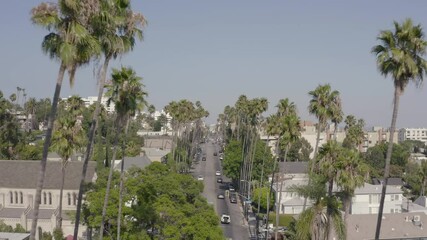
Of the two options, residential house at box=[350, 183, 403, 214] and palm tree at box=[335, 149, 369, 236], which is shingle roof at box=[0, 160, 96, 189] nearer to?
residential house at box=[350, 183, 403, 214]

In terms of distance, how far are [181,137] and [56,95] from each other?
390 feet

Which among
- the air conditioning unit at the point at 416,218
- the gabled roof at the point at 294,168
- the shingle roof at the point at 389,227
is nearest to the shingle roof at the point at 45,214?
the shingle roof at the point at 389,227

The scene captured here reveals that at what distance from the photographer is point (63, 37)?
1856 cm

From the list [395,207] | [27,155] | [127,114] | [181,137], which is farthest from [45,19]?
[181,137]

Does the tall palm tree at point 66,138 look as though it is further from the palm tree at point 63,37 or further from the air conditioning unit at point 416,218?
the air conditioning unit at point 416,218

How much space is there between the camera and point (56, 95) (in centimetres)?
1889

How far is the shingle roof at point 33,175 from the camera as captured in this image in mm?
68250

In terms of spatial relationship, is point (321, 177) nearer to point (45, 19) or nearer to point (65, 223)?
point (45, 19)

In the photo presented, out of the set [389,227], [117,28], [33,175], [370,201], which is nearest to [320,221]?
[117,28]

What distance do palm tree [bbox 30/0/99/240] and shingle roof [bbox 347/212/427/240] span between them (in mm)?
43348

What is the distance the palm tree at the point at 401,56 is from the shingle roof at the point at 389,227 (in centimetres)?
3337

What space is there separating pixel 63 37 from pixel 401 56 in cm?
1551

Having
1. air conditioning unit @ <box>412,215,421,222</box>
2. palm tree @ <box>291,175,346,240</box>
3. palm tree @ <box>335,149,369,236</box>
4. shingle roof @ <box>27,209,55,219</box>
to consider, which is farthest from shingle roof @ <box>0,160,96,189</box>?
palm tree @ <box>291,175,346,240</box>

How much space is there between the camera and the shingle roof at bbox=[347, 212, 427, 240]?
5516 centimetres
